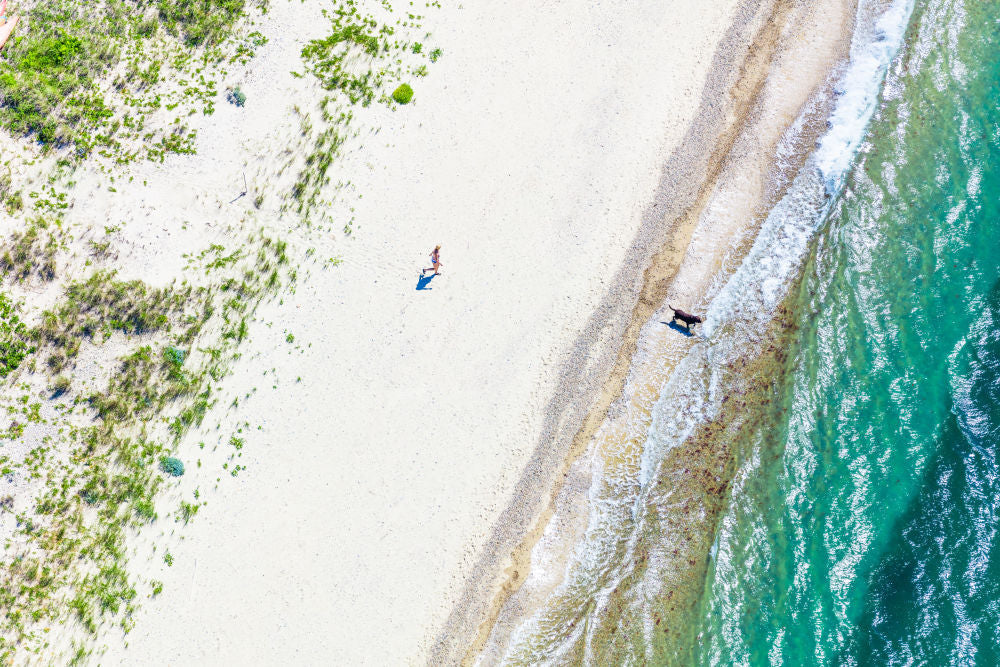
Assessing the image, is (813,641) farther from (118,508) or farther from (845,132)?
(118,508)

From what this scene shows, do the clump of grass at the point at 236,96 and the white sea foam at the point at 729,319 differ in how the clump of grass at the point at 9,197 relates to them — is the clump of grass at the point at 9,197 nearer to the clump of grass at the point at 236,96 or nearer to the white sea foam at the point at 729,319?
the clump of grass at the point at 236,96

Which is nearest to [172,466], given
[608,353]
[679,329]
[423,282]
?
[423,282]

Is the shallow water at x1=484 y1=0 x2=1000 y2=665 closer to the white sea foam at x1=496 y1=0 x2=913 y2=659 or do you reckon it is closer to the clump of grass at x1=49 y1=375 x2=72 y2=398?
the white sea foam at x1=496 y1=0 x2=913 y2=659

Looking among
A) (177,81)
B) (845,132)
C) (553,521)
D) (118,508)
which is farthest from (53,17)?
(845,132)

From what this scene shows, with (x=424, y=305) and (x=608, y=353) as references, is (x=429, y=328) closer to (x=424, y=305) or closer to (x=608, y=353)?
(x=424, y=305)

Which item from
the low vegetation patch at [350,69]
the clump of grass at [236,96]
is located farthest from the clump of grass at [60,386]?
the clump of grass at [236,96]
